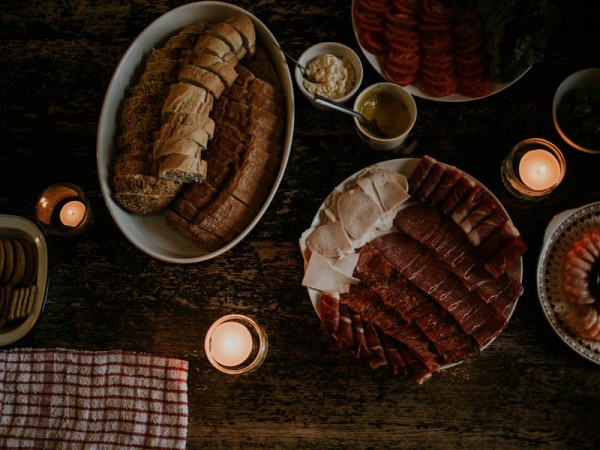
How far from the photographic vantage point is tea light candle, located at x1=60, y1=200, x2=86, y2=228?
2.34 m

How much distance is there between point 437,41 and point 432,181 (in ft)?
1.92

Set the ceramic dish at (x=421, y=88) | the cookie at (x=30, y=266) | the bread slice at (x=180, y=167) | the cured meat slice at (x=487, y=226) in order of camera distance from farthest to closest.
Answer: the cookie at (x=30, y=266) → the ceramic dish at (x=421, y=88) → the cured meat slice at (x=487, y=226) → the bread slice at (x=180, y=167)

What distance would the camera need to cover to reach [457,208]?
215 cm

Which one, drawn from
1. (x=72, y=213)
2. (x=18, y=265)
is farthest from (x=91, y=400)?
(x=72, y=213)

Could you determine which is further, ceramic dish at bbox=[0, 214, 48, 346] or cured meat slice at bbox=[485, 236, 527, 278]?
ceramic dish at bbox=[0, 214, 48, 346]

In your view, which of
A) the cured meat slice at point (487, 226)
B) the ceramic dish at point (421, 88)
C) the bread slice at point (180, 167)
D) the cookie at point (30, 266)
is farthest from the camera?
the cookie at point (30, 266)

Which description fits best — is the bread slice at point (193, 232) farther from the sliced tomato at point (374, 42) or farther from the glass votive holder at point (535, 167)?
the glass votive holder at point (535, 167)

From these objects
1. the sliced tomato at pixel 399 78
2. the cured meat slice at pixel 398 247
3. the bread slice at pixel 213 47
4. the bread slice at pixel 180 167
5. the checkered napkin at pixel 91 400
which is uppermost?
the sliced tomato at pixel 399 78

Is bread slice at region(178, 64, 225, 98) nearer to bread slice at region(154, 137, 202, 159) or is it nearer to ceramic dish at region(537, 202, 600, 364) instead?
bread slice at region(154, 137, 202, 159)

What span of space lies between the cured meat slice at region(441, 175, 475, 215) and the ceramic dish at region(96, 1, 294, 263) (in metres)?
0.71

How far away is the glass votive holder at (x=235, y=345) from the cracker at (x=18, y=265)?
0.90m

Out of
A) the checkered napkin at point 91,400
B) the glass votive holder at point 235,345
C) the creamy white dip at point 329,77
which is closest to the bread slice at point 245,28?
the creamy white dip at point 329,77

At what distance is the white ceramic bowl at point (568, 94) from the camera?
7.13 ft

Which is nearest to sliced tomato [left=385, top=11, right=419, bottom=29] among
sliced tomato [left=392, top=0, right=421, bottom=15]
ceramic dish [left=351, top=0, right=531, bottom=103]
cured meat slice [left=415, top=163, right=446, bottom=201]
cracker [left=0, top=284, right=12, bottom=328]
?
sliced tomato [left=392, top=0, right=421, bottom=15]
